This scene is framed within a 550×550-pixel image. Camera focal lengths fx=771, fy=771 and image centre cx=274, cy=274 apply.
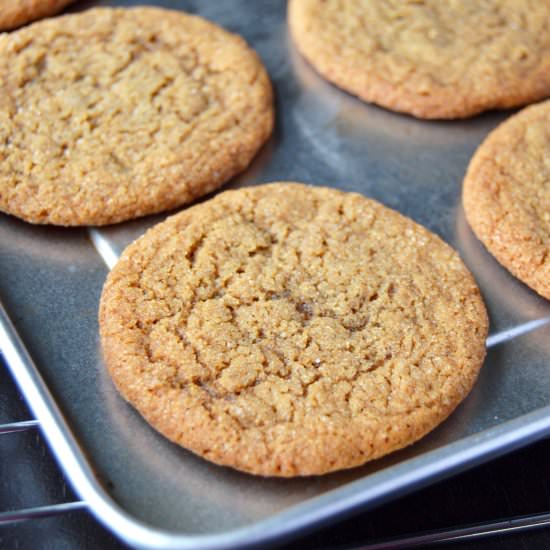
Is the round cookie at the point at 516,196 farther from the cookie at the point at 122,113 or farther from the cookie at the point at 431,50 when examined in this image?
the cookie at the point at 122,113

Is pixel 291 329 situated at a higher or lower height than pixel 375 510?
higher

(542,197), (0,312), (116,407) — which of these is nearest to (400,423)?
(116,407)

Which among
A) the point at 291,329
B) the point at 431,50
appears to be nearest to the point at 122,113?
the point at 291,329

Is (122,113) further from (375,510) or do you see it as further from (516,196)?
(375,510)

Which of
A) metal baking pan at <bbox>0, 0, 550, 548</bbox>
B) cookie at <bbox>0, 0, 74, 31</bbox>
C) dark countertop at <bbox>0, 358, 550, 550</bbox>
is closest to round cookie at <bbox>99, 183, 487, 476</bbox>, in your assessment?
metal baking pan at <bbox>0, 0, 550, 548</bbox>

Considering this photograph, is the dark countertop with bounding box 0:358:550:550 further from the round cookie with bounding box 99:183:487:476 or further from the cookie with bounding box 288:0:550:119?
the cookie with bounding box 288:0:550:119

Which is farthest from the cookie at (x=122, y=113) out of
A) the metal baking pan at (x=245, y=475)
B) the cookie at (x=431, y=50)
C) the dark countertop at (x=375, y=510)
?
the dark countertop at (x=375, y=510)
